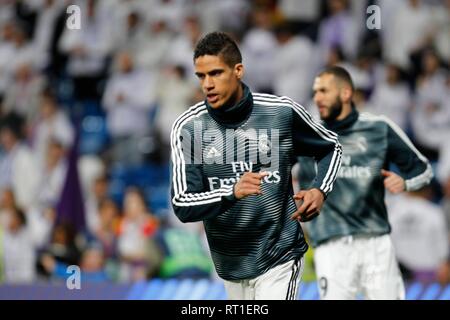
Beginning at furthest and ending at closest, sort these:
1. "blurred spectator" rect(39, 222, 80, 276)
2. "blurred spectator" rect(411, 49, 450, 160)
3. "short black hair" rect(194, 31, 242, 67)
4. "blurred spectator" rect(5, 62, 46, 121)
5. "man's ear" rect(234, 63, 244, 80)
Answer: "blurred spectator" rect(5, 62, 46, 121) < "blurred spectator" rect(411, 49, 450, 160) < "blurred spectator" rect(39, 222, 80, 276) < "man's ear" rect(234, 63, 244, 80) < "short black hair" rect(194, 31, 242, 67)

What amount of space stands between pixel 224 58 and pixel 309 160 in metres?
2.11

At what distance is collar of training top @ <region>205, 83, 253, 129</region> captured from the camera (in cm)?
734

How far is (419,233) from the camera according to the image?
12836 mm

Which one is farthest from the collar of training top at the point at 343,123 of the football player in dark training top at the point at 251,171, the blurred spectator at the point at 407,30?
the blurred spectator at the point at 407,30

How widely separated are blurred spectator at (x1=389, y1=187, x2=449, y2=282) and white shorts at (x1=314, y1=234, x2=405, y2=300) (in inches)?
135

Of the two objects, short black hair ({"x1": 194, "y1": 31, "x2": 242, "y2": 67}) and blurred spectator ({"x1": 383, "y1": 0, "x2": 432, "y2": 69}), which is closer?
short black hair ({"x1": 194, "y1": 31, "x2": 242, "y2": 67})

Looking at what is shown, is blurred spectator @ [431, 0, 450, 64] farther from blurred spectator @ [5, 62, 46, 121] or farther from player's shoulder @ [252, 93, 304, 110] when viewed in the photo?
player's shoulder @ [252, 93, 304, 110]

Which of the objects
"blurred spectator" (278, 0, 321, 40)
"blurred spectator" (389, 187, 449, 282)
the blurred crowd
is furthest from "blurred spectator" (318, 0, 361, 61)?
"blurred spectator" (389, 187, 449, 282)

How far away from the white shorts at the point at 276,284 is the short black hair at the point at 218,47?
1.28 m

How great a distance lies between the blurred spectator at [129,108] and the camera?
1616cm

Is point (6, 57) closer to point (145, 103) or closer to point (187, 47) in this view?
point (145, 103)

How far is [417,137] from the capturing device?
1423cm

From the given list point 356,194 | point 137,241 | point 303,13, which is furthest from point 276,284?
point 303,13
